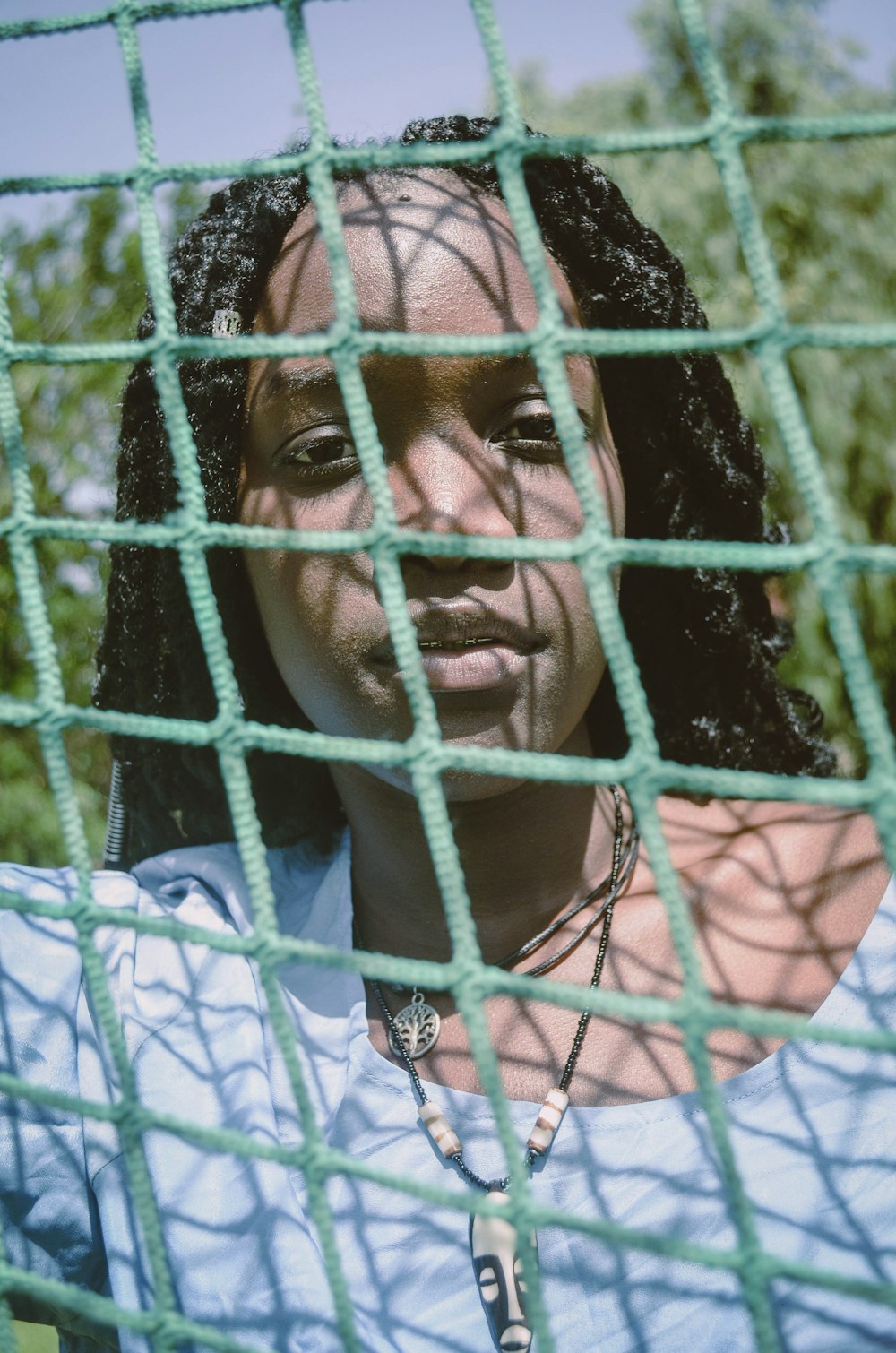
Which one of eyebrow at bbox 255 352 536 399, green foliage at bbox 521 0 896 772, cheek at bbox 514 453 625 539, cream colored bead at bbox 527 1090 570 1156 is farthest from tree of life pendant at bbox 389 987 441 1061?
green foliage at bbox 521 0 896 772

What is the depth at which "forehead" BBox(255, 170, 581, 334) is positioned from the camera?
0.89 metres

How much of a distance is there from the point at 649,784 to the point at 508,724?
0.31 m

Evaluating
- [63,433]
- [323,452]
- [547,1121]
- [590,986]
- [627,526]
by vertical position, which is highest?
[63,433]

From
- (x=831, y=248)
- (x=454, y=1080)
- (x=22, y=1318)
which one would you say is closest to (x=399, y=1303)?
(x=454, y=1080)

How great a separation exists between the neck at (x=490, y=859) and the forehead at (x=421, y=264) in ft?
1.40

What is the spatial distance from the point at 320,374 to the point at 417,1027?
601 millimetres

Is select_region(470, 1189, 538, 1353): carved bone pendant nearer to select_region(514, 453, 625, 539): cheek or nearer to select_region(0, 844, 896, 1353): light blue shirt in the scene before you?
select_region(0, 844, 896, 1353): light blue shirt

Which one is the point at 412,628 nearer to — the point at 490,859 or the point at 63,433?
the point at 490,859

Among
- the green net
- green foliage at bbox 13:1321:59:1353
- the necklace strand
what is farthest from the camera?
green foliage at bbox 13:1321:59:1353

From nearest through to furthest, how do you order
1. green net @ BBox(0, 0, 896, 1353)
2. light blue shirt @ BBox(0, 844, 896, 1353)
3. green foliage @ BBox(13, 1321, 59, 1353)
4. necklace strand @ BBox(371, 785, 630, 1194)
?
green net @ BBox(0, 0, 896, 1353), light blue shirt @ BBox(0, 844, 896, 1353), necklace strand @ BBox(371, 785, 630, 1194), green foliage @ BBox(13, 1321, 59, 1353)

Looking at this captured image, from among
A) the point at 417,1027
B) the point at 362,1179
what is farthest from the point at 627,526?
the point at 362,1179

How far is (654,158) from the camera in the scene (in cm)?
265

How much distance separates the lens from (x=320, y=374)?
0.91m

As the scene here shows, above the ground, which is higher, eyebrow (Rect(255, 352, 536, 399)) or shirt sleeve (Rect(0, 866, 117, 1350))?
eyebrow (Rect(255, 352, 536, 399))
